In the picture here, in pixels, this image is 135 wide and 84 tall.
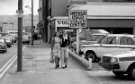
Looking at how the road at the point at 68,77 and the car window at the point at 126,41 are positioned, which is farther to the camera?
the car window at the point at 126,41

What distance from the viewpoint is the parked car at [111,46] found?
22125 millimetres

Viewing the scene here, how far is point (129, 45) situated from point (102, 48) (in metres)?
1.72

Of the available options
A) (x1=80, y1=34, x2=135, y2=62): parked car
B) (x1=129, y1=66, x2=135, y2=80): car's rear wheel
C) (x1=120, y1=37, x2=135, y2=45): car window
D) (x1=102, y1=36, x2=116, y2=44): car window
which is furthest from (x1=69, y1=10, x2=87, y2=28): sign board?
(x1=129, y1=66, x2=135, y2=80): car's rear wheel

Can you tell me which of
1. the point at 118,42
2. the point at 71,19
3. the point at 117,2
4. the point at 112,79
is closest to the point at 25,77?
the point at 112,79

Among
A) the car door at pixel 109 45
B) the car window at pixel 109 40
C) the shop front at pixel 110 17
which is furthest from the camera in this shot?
the shop front at pixel 110 17

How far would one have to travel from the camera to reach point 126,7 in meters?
49.2

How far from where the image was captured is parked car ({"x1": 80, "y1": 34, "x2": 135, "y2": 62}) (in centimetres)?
2212

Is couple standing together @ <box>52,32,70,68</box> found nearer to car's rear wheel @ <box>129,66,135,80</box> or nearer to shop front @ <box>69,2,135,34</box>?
car's rear wheel @ <box>129,66,135,80</box>

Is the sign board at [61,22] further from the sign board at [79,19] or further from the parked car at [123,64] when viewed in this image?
the parked car at [123,64]

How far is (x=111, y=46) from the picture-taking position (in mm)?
22578

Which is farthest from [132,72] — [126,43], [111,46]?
[111,46]

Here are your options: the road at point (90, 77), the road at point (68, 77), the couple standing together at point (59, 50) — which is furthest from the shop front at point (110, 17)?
the road at point (68, 77)

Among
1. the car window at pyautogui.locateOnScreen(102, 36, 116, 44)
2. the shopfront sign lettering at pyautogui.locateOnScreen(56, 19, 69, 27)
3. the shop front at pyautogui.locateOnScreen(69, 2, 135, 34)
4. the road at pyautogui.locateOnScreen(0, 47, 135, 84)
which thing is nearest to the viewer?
the road at pyautogui.locateOnScreen(0, 47, 135, 84)

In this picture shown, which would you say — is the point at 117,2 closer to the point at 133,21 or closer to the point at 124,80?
the point at 133,21
